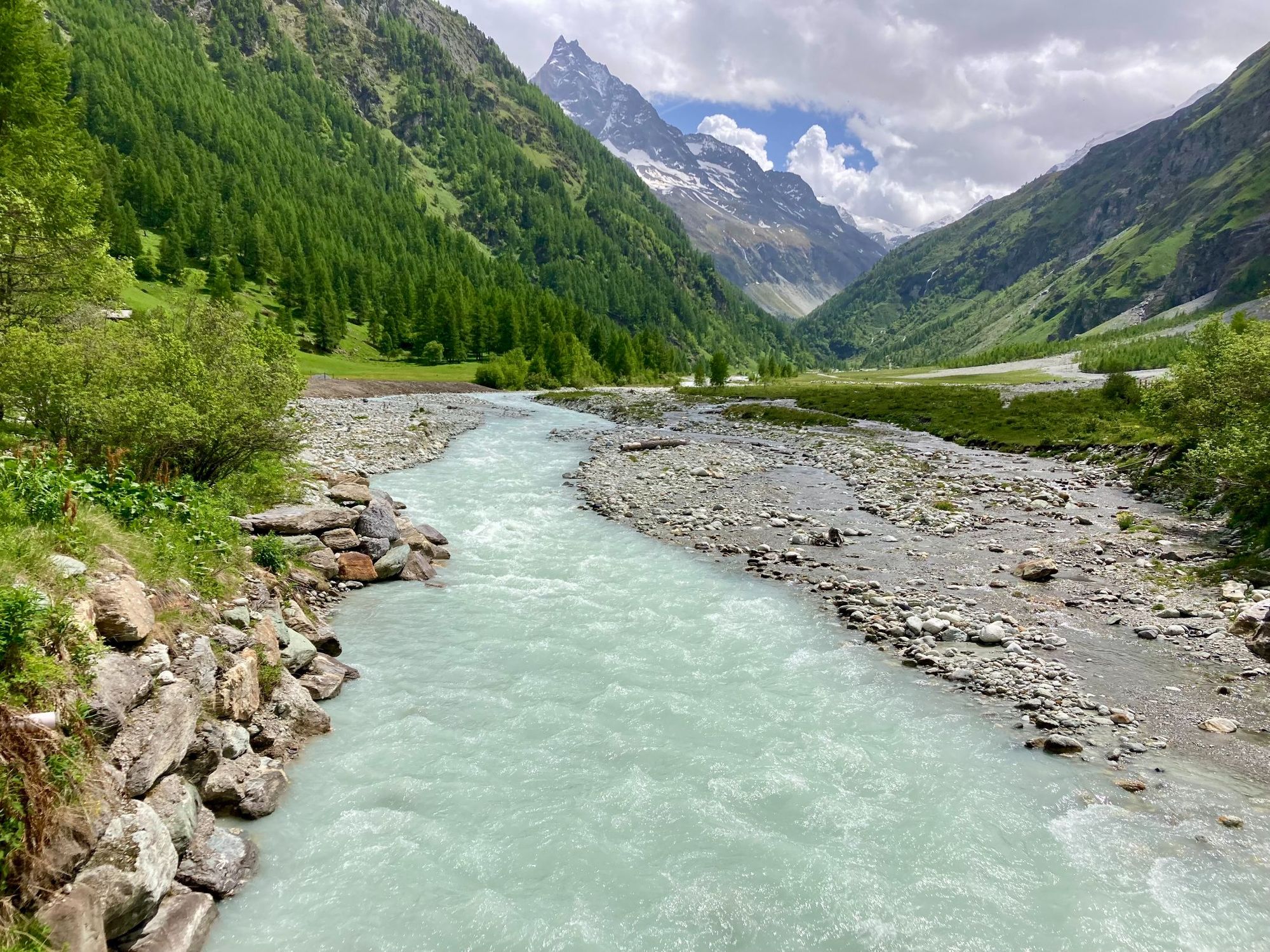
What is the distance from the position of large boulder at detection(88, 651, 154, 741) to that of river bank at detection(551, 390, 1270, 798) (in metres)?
13.3

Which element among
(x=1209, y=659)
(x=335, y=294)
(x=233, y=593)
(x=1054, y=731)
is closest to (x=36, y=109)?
(x=233, y=593)

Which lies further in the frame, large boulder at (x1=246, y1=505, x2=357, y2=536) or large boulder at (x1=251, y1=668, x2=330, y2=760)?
large boulder at (x1=246, y1=505, x2=357, y2=536)

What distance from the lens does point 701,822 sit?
8.87 metres

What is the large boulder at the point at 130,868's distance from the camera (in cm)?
576

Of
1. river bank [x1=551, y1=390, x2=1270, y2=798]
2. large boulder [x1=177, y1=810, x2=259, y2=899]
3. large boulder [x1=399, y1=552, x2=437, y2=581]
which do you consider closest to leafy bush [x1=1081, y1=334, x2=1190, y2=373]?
river bank [x1=551, y1=390, x2=1270, y2=798]

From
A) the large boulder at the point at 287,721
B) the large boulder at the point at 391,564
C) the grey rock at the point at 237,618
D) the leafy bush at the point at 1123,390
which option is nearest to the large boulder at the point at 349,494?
the large boulder at the point at 391,564

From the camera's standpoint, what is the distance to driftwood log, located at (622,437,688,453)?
4338 centimetres

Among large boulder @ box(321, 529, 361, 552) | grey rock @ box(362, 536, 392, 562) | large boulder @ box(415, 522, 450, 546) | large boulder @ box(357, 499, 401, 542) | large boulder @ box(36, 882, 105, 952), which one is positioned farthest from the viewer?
large boulder @ box(415, 522, 450, 546)

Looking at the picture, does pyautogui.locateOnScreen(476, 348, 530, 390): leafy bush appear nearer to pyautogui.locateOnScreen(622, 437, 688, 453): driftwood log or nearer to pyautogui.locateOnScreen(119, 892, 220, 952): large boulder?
pyautogui.locateOnScreen(622, 437, 688, 453): driftwood log

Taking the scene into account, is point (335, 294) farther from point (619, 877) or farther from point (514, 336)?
point (619, 877)

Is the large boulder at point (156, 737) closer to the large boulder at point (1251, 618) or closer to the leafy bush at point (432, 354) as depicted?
the large boulder at point (1251, 618)

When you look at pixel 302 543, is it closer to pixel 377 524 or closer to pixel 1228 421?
pixel 377 524

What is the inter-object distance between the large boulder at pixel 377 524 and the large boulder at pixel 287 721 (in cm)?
761

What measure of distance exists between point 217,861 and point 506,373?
4086 inches
